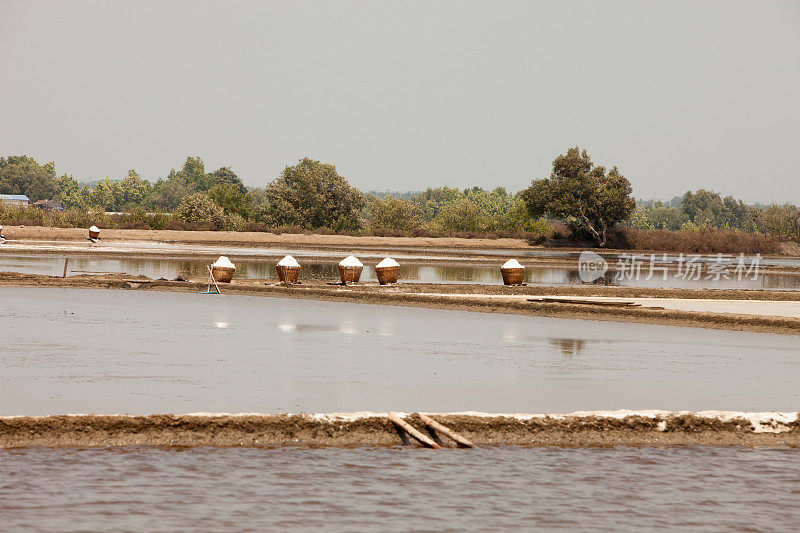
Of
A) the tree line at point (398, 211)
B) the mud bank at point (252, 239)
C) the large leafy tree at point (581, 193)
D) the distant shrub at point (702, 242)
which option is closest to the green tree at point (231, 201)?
the tree line at point (398, 211)

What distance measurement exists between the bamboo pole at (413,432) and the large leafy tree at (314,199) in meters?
78.1

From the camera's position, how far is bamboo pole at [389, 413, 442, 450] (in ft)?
37.5

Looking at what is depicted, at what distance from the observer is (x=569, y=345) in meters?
20.8

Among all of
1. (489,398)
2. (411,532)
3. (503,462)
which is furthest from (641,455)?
(411,532)

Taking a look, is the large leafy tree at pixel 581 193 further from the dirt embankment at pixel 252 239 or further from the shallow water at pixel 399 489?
the shallow water at pixel 399 489

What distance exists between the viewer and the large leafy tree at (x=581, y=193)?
7712 centimetres

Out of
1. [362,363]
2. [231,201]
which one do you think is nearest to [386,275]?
[362,363]

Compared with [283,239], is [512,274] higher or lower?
higher

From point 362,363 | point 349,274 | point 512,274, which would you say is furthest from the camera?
point 512,274

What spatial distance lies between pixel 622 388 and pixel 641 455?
375 cm

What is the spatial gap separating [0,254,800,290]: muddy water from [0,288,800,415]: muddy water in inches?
602

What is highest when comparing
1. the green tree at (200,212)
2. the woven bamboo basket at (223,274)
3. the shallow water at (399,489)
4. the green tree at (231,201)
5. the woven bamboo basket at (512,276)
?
the green tree at (231,201)

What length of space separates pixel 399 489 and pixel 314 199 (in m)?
81.5

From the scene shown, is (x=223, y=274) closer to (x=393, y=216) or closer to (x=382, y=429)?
(x=382, y=429)
